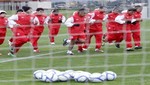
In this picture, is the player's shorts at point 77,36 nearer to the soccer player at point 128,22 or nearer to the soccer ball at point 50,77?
the soccer player at point 128,22

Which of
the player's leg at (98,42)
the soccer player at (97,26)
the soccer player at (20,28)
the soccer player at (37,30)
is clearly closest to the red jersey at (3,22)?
the soccer player at (20,28)

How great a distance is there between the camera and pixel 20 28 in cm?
1253

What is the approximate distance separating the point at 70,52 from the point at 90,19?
4.33ft

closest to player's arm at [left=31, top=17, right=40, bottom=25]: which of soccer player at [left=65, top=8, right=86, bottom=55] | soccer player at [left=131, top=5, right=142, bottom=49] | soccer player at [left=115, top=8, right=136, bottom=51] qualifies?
soccer player at [left=65, top=8, right=86, bottom=55]

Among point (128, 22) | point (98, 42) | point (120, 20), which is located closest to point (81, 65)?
point (98, 42)

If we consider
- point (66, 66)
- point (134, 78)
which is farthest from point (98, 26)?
point (134, 78)

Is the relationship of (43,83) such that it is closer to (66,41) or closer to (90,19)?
(90,19)

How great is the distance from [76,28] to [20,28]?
1.63 metres

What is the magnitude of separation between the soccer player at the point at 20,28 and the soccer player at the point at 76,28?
45.4 inches

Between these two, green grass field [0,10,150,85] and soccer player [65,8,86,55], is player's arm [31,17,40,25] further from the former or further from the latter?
soccer player [65,8,86,55]

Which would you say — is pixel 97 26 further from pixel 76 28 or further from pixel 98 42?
pixel 76 28

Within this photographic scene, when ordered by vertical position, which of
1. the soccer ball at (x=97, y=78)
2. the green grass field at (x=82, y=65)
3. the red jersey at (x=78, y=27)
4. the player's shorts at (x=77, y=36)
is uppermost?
the red jersey at (x=78, y=27)

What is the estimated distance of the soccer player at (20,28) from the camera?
1215 centimetres

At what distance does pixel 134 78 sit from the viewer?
27.5 feet
